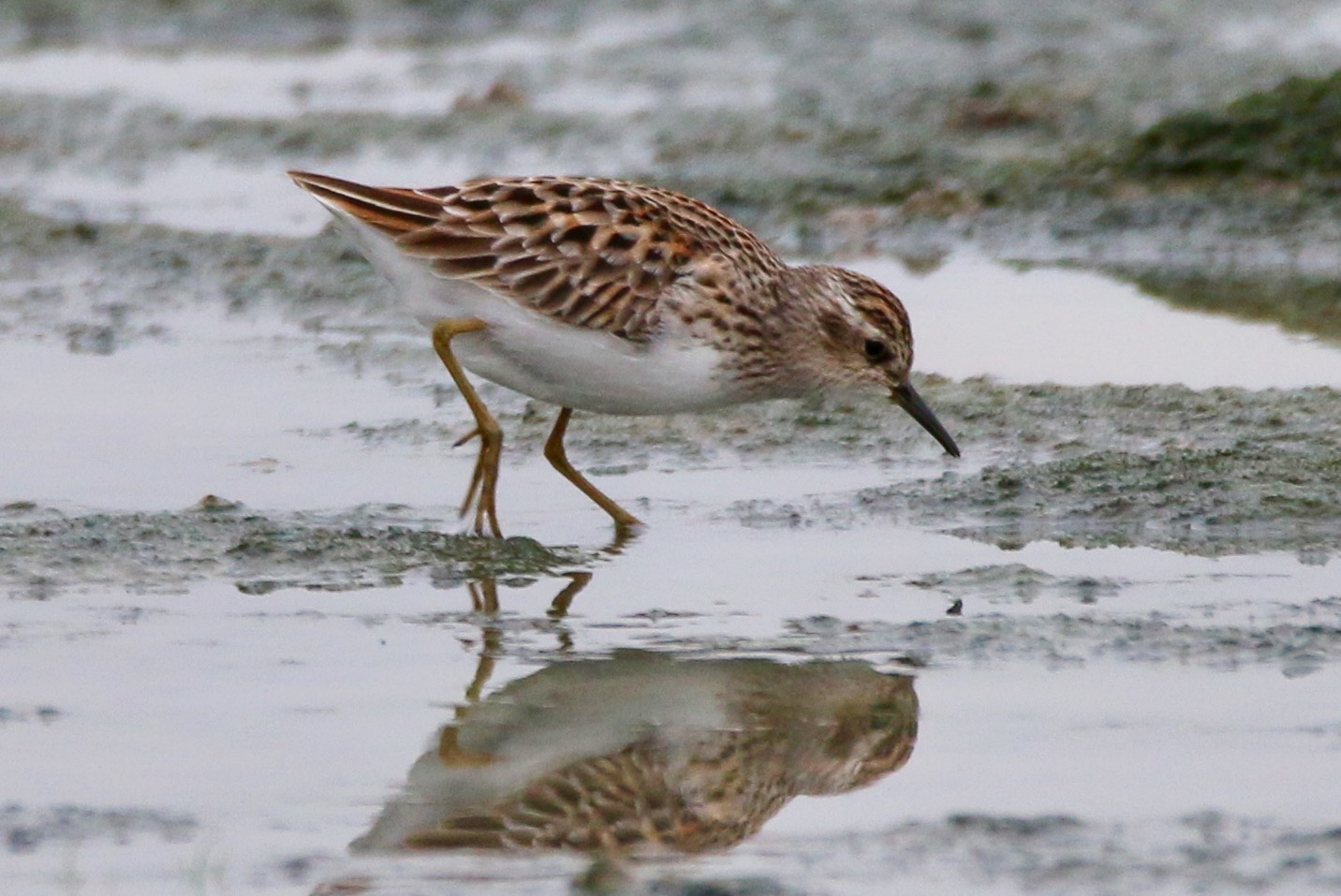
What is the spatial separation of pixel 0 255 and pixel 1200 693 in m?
7.82

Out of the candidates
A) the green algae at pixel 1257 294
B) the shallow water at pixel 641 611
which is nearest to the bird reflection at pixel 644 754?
the shallow water at pixel 641 611

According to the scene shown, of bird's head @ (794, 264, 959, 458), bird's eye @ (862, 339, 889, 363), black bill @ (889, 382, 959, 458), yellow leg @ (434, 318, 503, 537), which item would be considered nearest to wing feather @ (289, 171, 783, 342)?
yellow leg @ (434, 318, 503, 537)

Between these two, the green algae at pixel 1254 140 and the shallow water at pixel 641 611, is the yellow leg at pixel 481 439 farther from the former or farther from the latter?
Answer: the green algae at pixel 1254 140

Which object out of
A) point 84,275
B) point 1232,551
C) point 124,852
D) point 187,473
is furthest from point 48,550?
point 84,275

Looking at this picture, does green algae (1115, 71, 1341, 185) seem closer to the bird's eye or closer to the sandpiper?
the bird's eye

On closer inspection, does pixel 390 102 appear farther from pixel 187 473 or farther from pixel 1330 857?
pixel 1330 857

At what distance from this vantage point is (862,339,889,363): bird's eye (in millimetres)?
8023

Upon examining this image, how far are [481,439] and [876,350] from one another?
1465 millimetres

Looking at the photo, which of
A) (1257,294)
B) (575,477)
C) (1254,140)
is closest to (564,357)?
(575,477)

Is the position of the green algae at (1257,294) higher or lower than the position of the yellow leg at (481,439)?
higher

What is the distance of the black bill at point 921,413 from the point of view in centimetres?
802

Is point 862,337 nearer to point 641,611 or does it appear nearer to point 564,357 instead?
point 564,357

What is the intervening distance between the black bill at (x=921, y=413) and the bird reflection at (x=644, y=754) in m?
2.31

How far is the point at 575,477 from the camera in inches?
305
